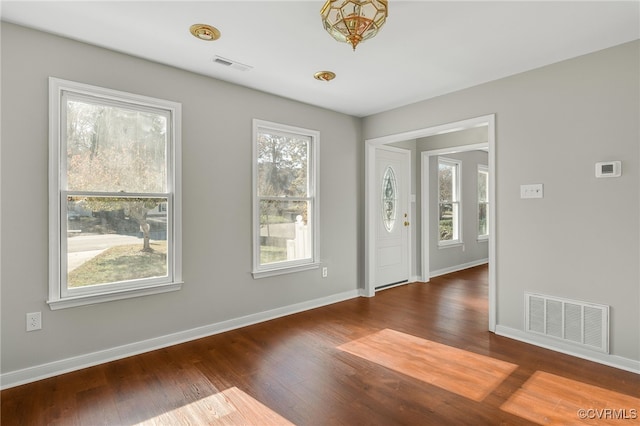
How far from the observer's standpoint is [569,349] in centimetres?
291

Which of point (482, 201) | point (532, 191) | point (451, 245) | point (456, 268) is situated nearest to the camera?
point (532, 191)

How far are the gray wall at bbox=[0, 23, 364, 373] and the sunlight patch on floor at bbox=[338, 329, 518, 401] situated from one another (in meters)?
1.30

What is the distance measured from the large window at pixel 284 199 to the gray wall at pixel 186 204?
0.12m

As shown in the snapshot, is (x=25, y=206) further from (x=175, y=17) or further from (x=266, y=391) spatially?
(x=266, y=391)

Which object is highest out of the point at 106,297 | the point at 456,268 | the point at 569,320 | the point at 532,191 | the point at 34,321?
the point at 532,191

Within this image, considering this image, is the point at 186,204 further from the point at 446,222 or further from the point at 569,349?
the point at 446,222

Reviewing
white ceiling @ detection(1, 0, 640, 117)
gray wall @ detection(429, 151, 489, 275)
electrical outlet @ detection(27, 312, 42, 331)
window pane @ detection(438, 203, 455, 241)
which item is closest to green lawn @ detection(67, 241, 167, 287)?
electrical outlet @ detection(27, 312, 42, 331)

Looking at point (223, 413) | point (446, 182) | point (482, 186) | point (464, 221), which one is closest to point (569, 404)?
point (223, 413)

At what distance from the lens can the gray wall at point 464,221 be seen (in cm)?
595

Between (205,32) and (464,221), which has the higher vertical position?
(205,32)

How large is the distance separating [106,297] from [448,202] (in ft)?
18.5

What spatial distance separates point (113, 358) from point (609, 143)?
4.42 metres

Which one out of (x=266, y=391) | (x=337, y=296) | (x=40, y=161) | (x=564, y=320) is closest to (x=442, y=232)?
(x=337, y=296)

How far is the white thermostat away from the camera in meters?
2.66
